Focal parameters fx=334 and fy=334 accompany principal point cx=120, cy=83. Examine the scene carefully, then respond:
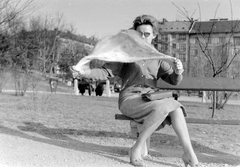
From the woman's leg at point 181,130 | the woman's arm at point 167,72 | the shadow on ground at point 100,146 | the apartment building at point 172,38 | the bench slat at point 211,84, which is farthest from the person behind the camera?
the apartment building at point 172,38

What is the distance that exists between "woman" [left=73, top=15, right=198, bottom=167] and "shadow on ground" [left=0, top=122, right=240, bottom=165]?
0.51m

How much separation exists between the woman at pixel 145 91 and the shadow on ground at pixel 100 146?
0.51m

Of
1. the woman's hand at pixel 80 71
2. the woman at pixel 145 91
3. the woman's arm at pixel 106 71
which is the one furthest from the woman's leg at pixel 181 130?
the woman's hand at pixel 80 71

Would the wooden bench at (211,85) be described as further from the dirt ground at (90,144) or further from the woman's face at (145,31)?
the woman's face at (145,31)

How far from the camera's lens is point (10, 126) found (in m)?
5.58

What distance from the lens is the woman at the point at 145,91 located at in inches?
125

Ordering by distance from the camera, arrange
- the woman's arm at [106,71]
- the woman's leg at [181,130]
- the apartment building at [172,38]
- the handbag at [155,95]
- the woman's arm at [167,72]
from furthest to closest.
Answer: the apartment building at [172,38] → the woman's arm at [167,72] → the woman's arm at [106,71] → the handbag at [155,95] → the woman's leg at [181,130]

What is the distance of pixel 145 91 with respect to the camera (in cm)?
350

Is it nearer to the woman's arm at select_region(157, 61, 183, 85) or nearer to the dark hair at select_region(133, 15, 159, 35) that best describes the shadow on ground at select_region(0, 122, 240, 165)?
the woman's arm at select_region(157, 61, 183, 85)

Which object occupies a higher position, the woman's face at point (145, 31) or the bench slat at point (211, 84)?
the woman's face at point (145, 31)

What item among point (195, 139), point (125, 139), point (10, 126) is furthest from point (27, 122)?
point (195, 139)

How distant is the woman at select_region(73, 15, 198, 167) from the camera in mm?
3186

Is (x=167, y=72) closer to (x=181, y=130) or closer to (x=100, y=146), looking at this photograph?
(x=181, y=130)

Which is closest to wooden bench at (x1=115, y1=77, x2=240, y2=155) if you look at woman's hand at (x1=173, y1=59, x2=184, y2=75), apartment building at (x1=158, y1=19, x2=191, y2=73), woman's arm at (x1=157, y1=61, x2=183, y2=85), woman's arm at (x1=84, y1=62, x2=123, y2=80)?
woman's arm at (x1=157, y1=61, x2=183, y2=85)
